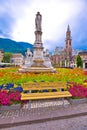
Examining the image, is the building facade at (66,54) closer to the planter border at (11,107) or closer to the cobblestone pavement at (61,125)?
the planter border at (11,107)

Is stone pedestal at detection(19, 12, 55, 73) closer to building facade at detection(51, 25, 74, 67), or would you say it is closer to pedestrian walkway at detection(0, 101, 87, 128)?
pedestrian walkway at detection(0, 101, 87, 128)

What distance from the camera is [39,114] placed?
7176 millimetres

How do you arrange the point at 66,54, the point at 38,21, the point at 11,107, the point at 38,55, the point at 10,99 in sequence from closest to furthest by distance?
the point at 11,107 < the point at 10,99 < the point at 38,55 < the point at 38,21 < the point at 66,54

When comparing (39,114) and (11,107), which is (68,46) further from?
(39,114)

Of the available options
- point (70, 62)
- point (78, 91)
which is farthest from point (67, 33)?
point (78, 91)

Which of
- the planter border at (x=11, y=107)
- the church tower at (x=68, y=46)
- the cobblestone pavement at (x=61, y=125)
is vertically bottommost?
the cobblestone pavement at (x=61, y=125)

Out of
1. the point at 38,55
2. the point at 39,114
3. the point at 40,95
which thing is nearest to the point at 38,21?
the point at 38,55

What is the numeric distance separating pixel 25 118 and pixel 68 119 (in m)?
1.90

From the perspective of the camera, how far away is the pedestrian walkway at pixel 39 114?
643 cm

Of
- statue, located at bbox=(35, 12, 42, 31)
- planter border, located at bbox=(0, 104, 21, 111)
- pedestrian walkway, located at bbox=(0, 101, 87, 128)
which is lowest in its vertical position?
pedestrian walkway, located at bbox=(0, 101, 87, 128)

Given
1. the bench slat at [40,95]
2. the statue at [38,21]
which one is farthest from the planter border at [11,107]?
the statue at [38,21]

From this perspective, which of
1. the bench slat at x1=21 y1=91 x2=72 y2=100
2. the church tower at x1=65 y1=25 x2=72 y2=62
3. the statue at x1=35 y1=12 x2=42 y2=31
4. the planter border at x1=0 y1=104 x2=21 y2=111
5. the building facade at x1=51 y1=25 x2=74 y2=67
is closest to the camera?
the planter border at x1=0 y1=104 x2=21 y2=111

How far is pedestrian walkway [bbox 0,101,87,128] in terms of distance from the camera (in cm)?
643

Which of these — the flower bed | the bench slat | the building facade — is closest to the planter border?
the flower bed
